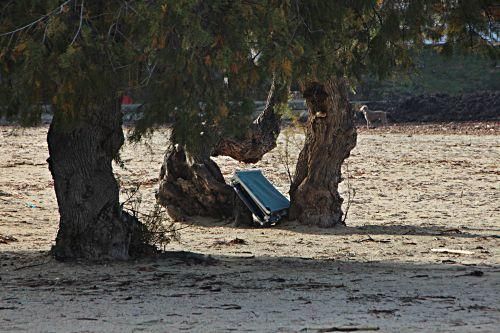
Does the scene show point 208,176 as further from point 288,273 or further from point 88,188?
point 288,273

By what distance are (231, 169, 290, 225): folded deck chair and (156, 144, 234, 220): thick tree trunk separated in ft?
1.04

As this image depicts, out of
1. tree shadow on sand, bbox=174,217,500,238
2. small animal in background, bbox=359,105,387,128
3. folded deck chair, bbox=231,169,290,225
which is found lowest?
tree shadow on sand, bbox=174,217,500,238

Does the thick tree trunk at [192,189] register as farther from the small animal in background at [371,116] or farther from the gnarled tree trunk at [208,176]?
the small animal in background at [371,116]

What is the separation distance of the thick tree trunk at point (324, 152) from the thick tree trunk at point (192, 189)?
1098mm

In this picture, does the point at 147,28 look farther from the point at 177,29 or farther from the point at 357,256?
the point at 357,256

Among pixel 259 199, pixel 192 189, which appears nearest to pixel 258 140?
pixel 259 199

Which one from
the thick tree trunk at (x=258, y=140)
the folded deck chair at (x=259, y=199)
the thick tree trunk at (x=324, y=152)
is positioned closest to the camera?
the thick tree trunk at (x=324, y=152)

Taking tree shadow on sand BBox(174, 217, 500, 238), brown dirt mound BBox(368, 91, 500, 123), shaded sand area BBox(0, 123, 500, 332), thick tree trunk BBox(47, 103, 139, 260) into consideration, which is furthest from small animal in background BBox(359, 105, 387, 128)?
thick tree trunk BBox(47, 103, 139, 260)

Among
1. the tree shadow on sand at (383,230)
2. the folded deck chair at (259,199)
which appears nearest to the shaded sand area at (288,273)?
the tree shadow on sand at (383,230)

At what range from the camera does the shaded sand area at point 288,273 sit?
297 inches

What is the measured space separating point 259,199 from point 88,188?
4332mm

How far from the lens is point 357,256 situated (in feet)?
39.4

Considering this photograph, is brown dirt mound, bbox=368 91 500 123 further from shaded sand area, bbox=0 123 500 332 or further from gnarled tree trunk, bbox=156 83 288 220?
gnarled tree trunk, bbox=156 83 288 220

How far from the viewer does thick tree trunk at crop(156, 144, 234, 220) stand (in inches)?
592
